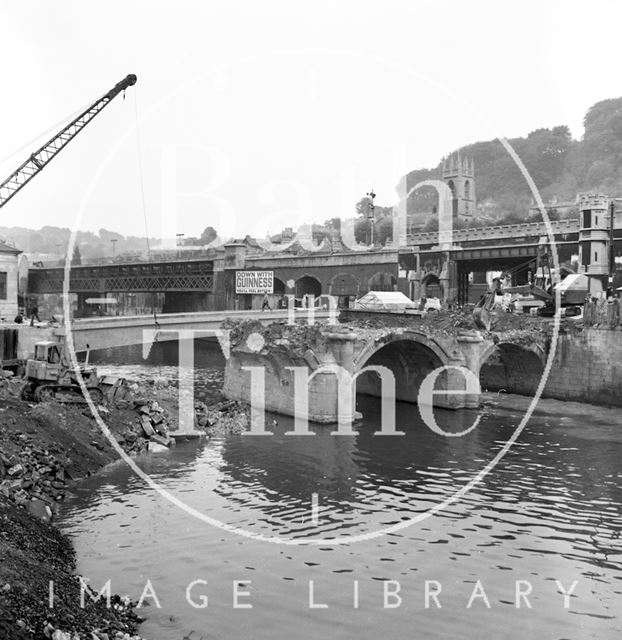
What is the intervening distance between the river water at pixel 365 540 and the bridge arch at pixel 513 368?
1397 centimetres

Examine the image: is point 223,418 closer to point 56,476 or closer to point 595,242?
point 56,476

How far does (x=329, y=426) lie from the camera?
133 feet

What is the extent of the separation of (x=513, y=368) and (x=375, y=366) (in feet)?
36.9

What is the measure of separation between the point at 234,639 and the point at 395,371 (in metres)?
34.6

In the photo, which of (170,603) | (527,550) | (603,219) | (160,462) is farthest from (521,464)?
(603,219)

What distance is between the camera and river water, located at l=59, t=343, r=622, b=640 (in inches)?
723

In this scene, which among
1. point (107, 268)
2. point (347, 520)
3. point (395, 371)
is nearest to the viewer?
point (347, 520)

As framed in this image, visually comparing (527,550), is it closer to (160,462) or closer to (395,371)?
(160,462)

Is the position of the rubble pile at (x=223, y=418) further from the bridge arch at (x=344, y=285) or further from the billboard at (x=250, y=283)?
the bridge arch at (x=344, y=285)

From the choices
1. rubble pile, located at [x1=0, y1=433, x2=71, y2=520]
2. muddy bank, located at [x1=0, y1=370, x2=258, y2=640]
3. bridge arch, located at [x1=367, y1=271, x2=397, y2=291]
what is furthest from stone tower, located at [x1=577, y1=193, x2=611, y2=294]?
rubble pile, located at [x1=0, y1=433, x2=71, y2=520]

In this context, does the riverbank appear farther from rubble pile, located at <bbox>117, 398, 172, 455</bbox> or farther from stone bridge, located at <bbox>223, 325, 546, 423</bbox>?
stone bridge, located at <bbox>223, 325, 546, 423</bbox>

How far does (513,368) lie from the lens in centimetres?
5428

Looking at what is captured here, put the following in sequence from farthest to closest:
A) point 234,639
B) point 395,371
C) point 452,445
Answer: point 395,371 < point 452,445 < point 234,639

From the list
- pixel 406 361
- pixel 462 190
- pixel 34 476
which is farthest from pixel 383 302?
pixel 462 190
